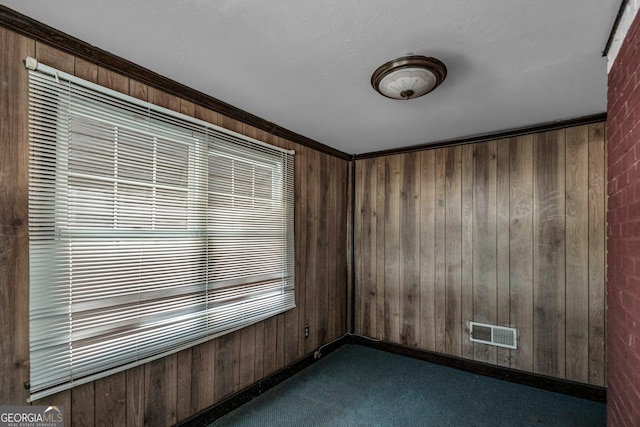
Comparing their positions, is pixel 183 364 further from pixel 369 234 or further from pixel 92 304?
pixel 369 234

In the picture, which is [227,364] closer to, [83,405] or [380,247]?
[83,405]

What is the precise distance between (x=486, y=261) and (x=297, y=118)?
2.22 meters

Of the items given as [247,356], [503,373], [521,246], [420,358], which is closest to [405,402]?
[420,358]

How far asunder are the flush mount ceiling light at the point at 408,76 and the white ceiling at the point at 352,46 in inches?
1.8

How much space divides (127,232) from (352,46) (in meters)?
1.58

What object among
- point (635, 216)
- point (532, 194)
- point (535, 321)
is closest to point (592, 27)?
point (635, 216)

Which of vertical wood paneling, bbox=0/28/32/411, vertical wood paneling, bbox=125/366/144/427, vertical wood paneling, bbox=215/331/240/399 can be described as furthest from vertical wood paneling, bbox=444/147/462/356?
vertical wood paneling, bbox=0/28/32/411

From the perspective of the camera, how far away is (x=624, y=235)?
143cm

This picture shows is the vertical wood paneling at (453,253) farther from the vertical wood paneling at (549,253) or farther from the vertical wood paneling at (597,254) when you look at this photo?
the vertical wood paneling at (597,254)

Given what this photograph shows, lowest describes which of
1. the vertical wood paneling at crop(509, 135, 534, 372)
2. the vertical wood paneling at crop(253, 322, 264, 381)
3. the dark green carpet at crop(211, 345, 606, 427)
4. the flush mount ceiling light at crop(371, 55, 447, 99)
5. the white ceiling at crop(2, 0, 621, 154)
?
the dark green carpet at crop(211, 345, 606, 427)

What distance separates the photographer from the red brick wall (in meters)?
1.26

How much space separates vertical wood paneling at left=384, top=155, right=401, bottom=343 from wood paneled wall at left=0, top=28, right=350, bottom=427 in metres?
0.50

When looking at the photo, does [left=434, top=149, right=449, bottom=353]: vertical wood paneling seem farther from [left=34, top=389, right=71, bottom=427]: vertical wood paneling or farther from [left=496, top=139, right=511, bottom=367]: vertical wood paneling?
[left=34, top=389, right=71, bottom=427]: vertical wood paneling

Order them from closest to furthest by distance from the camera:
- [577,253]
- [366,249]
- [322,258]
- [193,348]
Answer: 1. [193,348]
2. [577,253]
3. [322,258]
4. [366,249]
